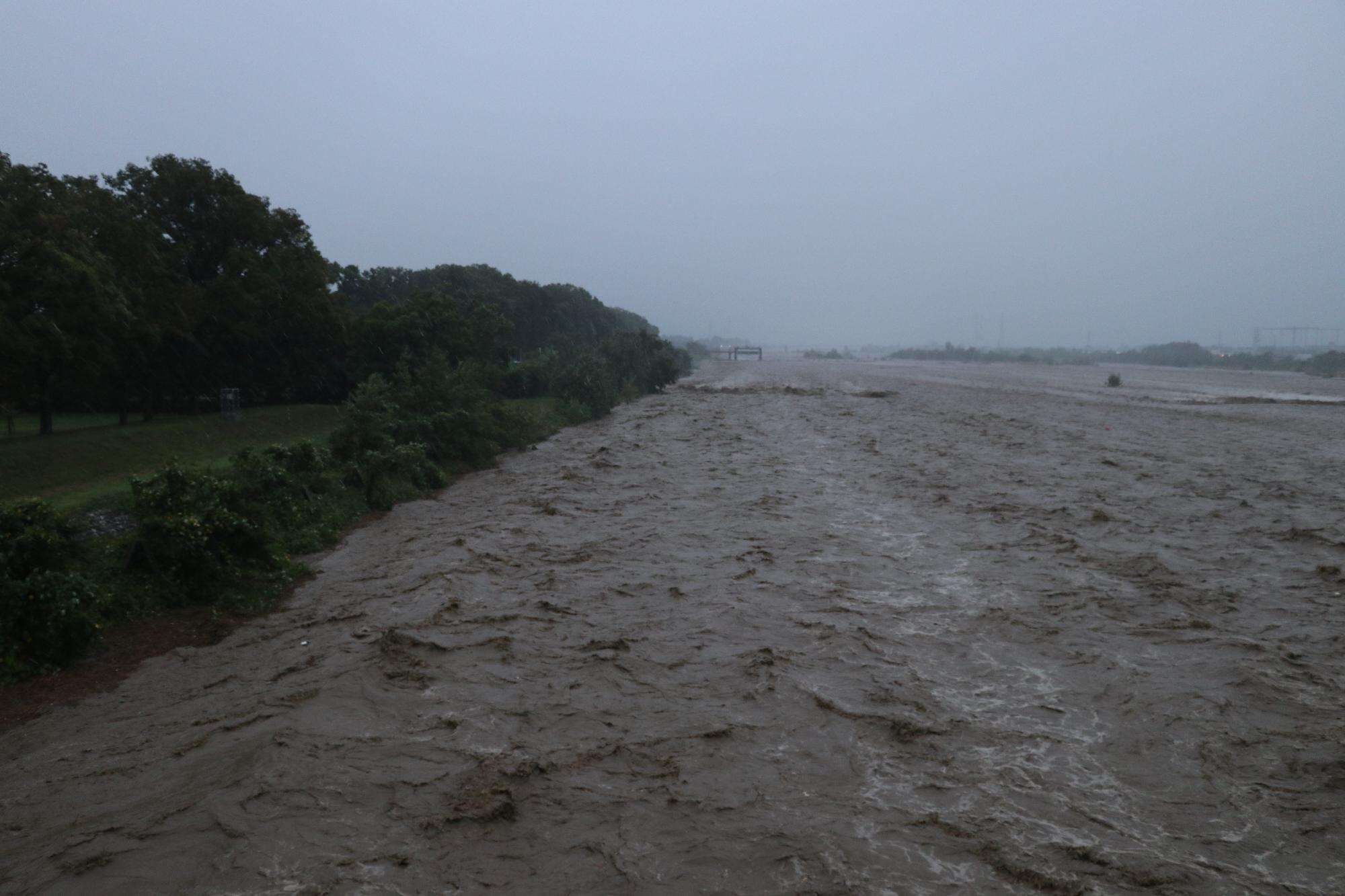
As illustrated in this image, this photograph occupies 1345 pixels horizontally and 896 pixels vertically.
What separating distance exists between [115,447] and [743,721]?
17.0 m

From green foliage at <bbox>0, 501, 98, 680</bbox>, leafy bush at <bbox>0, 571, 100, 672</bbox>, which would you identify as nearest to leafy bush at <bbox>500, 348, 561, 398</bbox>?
green foliage at <bbox>0, 501, 98, 680</bbox>

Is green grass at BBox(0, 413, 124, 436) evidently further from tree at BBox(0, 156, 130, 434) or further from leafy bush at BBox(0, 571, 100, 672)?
leafy bush at BBox(0, 571, 100, 672)

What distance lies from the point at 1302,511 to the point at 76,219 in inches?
1050

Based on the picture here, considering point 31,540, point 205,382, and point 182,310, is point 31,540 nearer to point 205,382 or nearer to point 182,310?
point 182,310

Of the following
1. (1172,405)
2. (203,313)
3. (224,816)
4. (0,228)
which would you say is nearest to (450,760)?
(224,816)

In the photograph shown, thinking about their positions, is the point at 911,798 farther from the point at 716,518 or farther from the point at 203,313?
the point at 203,313

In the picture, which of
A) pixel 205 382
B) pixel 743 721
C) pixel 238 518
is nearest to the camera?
pixel 743 721

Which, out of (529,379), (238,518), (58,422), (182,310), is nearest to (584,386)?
(529,379)

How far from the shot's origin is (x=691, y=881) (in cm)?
569

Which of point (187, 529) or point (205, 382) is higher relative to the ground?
point (205, 382)

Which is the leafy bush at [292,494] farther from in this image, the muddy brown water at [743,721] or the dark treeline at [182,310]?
the dark treeline at [182,310]

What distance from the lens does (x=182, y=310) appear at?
80.3ft

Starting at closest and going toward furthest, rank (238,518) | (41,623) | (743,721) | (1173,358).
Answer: (743,721)
(41,623)
(238,518)
(1173,358)

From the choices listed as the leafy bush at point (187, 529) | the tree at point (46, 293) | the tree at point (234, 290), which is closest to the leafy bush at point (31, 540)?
the leafy bush at point (187, 529)
